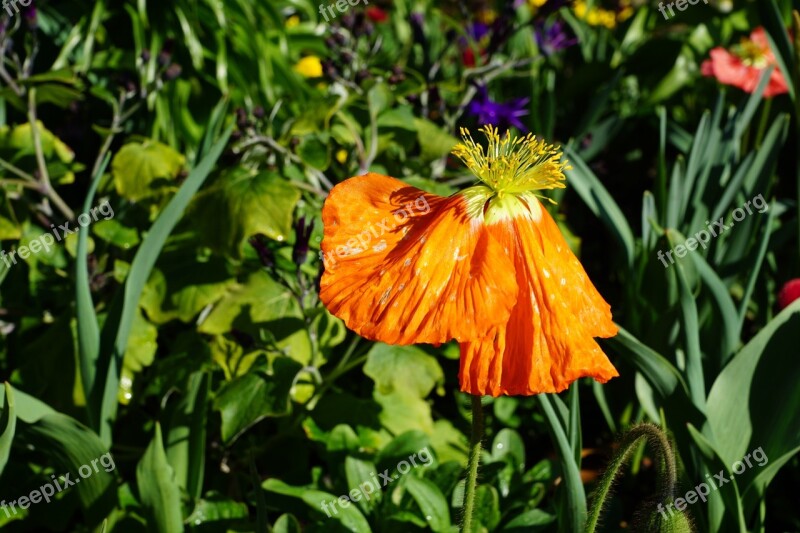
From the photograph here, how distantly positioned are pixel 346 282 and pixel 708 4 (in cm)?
273

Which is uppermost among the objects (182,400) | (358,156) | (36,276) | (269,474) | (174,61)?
(174,61)

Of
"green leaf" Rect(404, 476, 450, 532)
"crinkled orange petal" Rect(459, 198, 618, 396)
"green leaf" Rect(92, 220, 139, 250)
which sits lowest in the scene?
"green leaf" Rect(404, 476, 450, 532)

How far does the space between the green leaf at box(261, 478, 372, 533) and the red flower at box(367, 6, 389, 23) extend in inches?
120

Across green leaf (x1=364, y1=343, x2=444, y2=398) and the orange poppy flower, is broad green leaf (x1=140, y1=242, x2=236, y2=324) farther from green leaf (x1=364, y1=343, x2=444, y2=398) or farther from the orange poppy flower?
the orange poppy flower

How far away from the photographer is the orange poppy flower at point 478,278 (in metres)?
1.05

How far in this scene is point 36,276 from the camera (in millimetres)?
2188

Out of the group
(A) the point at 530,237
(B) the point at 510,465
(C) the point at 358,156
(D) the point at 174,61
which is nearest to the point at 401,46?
(D) the point at 174,61

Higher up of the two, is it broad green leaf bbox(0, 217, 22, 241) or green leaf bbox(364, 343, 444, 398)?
broad green leaf bbox(0, 217, 22, 241)

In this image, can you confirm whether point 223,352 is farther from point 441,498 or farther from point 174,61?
point 174,61

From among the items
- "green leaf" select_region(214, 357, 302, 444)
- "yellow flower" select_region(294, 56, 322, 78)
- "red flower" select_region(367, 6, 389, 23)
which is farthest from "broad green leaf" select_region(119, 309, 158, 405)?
"red flower" select_region(367, 6, 389, 23)

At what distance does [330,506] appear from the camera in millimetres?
1604

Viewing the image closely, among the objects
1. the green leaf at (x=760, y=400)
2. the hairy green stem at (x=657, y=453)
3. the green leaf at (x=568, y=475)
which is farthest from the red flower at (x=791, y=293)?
the hairy green stem at (x=657, y=453)

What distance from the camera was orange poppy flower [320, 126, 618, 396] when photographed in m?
1.05

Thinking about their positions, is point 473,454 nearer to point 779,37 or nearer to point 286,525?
point 286,525
